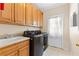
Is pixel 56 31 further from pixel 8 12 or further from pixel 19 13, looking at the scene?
pixel 8 12

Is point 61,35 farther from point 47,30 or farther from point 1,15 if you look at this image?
point 1,15

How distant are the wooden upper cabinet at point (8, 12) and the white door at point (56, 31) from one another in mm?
2331

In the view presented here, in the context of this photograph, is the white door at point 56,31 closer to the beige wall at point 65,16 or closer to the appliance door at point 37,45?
the beige wall at point 65,16

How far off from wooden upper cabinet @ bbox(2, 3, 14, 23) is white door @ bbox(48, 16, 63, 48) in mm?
2331

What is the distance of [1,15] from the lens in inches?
75.8

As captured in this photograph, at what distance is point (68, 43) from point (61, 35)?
422 mm

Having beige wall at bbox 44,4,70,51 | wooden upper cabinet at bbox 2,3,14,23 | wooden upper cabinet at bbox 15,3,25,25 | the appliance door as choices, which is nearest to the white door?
beige wall at bbox 44,4,70,51

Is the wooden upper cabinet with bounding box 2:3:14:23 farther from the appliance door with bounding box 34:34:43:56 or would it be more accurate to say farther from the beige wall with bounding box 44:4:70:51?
the beige wall with bounding box 44:4:70:51

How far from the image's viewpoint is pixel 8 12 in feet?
7.15

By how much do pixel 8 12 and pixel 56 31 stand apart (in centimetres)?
282

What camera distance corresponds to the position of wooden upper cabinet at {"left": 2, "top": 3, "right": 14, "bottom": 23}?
2062 mm

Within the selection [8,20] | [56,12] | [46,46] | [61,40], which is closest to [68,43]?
[61,40]

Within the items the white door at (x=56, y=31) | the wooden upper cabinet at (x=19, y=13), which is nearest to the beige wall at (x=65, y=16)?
the white door at (x=56, y=31)

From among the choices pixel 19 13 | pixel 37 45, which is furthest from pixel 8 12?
pixel 37 45
